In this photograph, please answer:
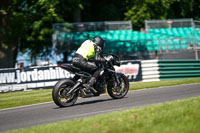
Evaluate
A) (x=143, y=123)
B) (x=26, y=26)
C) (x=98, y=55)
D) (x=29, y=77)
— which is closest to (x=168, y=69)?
(x=29, y=77)

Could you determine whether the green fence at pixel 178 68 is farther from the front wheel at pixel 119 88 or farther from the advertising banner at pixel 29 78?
the front wheel at pixel 119 88

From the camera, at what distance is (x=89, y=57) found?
8.62 meters

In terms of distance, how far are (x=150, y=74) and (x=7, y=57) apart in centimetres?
862

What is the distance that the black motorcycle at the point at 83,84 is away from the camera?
26.7 feet

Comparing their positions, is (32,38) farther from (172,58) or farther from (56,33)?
(172,58)

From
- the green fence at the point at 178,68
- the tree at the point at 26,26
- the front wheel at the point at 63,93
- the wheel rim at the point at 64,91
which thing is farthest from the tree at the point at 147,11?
the wheel rim at the point at 64,91

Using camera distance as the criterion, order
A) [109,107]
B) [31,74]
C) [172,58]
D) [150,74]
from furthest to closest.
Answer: [172,58], [150,74], [31,74], [109,107]

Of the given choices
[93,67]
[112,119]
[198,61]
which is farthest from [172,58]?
[112,119]

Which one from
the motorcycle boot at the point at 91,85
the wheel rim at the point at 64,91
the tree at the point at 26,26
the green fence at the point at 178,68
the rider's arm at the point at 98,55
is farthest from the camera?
the tree at the point at 26,26

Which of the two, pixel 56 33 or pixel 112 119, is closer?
pixel 112 119

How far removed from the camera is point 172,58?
759 inches

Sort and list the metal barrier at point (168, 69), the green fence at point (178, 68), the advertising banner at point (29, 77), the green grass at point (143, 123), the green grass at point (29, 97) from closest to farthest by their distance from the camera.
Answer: the green grass at point (143, 123), the green grass at point (29, 97), the advertising banner at point (29, 77), the metal barrier at point (168, 69), the green fence at point (178, 68)

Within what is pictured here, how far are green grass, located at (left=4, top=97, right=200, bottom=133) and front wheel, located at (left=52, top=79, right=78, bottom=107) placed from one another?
2.25 m

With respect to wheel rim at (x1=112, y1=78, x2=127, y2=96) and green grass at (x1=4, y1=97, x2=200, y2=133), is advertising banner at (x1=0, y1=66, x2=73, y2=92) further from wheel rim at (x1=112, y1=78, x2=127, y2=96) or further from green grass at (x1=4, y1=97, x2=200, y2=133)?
green grass at (x1=4, y1=97, x2=200, y2=133)
